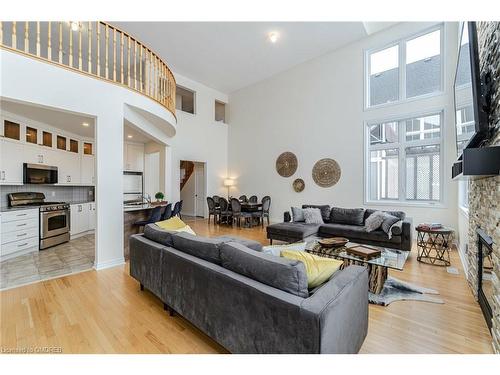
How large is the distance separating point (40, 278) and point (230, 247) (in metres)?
3.03

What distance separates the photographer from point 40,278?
10.2 feet

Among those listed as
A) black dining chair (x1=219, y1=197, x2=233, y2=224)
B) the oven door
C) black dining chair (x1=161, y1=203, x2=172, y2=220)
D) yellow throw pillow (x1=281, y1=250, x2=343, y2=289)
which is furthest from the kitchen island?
yellow throw pillow (x1=281, y1=250, x2=343, y2=289)

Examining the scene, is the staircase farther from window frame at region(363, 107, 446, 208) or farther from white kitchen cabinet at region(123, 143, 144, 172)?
window frame at region(363, 107, 446, 208)

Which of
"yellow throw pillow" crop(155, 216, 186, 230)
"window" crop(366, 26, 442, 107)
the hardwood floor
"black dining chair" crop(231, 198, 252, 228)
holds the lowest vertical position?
the hardwood floor

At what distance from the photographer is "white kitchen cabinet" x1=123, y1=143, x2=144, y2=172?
6.77 meters

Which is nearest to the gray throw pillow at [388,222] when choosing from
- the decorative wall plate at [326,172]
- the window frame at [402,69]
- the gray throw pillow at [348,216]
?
the gray throw pillow at [348,216]

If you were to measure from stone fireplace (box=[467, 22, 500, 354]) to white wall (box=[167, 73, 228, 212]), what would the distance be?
7.22 meters

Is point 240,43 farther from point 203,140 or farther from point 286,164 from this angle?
point 286,164

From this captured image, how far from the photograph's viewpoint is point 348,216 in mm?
4949

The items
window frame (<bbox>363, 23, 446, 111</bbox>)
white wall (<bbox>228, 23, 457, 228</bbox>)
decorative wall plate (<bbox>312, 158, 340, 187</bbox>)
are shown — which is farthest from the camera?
decorative wall plate (<bbox>312, 158, 340, 187</bbox>)

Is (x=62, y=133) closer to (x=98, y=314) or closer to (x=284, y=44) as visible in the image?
(x=98, y=314)

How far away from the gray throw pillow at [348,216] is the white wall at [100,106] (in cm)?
419

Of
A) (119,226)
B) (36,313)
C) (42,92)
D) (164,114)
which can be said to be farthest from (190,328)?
(164,114)

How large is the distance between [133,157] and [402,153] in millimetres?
7306
